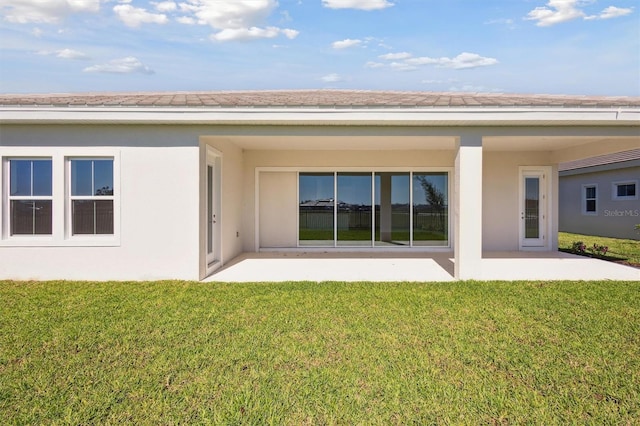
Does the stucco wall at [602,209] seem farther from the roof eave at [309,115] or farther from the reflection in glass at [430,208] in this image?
the roof eave at [309,115]

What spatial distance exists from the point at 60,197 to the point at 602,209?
68.4 feet

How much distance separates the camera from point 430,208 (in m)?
11.8

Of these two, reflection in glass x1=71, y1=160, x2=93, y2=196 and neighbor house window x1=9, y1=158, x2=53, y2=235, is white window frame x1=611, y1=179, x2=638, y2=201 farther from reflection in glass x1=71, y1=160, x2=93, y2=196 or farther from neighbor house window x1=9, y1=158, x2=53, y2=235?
neighbor house window x1=9, y1=158, x2=53, y2=235

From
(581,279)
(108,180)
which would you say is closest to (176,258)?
(108,180)

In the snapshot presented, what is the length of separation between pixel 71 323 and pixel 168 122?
3.99 metres

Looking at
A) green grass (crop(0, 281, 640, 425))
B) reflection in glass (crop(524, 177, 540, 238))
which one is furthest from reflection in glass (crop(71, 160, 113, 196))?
reflection in glass (crop(524, 177, 540, 238))

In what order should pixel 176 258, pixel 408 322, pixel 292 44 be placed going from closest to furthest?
pixel 408 322, pixel 176 258, pixel 292 44

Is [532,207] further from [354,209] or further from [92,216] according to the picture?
[92,216]

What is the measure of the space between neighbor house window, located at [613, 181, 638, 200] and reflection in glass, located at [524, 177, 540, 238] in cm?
732

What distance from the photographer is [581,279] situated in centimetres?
755

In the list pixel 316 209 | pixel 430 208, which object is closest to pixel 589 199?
pixel 430 208

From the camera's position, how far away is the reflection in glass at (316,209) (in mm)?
11812

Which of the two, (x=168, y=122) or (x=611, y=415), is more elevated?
(x=168, y=122)

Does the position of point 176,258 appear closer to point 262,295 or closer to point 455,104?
point 262,295
